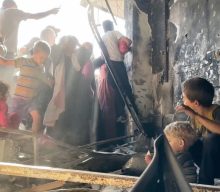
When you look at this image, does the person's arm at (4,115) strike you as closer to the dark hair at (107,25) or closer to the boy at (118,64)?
the boy at (118,64)

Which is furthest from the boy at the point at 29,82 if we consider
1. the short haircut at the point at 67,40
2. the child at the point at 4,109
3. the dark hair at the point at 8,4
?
the dark hair at the point at 8,4

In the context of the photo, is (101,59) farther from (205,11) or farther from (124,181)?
(124,181)

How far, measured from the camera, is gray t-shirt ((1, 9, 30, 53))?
18.3 ft

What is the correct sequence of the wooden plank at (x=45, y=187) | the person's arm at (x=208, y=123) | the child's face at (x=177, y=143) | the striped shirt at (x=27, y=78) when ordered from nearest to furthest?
the person's arm at (x=208, y=123) < the child's face at (x=177, y=143) < the wooden plank at (x=45, y=187) < the striped shirt at (x=27, y=78)

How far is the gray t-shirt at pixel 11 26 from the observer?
558 cm

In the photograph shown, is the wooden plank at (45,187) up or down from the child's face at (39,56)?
down

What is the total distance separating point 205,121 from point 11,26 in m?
3.87

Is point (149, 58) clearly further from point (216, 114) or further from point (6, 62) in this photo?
point (216, 114)

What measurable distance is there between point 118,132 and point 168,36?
1.67 metres

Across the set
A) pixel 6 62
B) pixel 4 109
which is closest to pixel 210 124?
pixel 4 109

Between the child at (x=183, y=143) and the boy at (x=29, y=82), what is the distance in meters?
2.04

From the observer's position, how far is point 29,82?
14.8ft

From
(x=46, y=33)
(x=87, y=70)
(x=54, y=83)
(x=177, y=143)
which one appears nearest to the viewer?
(x=177, y=143)

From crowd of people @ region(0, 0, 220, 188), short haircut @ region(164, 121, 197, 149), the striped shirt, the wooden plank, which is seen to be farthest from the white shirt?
short haircut @ region(164, 121, 197, 149)
